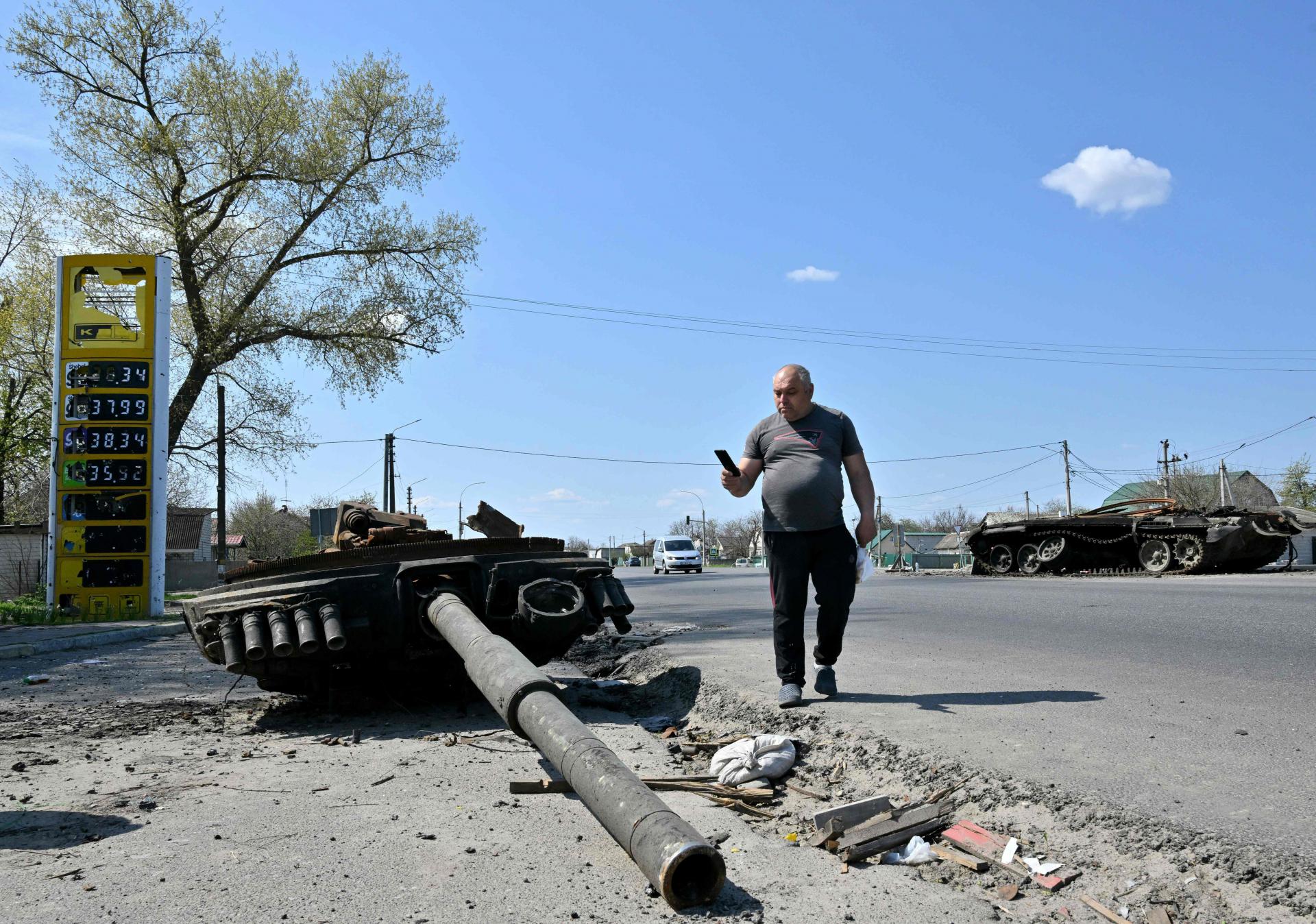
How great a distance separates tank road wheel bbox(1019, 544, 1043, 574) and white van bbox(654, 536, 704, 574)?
1532 cm

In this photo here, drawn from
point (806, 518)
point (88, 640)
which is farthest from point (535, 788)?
point (88, 640)

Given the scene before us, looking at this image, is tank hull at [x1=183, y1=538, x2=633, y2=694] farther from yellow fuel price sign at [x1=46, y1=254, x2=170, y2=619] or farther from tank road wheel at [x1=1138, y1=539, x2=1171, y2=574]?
tank road wheel at [x1=1138, y1=539, x2=1171, y2=574]

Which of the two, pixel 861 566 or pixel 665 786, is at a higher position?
pixel 861 566

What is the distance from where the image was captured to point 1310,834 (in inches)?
100

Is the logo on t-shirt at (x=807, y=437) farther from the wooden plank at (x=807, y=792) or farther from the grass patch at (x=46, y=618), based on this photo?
the grass patch at (x=46, y=618)

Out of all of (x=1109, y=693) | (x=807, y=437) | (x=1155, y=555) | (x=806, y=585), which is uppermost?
(x=807, y=437)

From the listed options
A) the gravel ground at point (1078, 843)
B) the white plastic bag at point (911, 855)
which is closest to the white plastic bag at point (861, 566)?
the gravel ground at point (1078, 843)

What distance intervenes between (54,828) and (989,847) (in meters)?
2.81

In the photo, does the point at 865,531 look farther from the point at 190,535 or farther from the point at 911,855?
the point at 190,535

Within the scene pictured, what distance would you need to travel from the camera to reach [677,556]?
40.8 m

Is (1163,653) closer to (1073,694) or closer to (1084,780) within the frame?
(1073,694)

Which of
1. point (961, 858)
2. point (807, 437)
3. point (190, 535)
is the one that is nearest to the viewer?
point (961, 858)

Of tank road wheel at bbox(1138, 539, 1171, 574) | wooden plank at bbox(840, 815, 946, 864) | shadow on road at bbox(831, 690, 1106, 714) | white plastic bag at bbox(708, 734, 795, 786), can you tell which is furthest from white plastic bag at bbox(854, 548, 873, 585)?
tank road wheel at bbox(1138, 539, 1171, 574)

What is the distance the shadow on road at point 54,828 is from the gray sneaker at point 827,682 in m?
2.87
